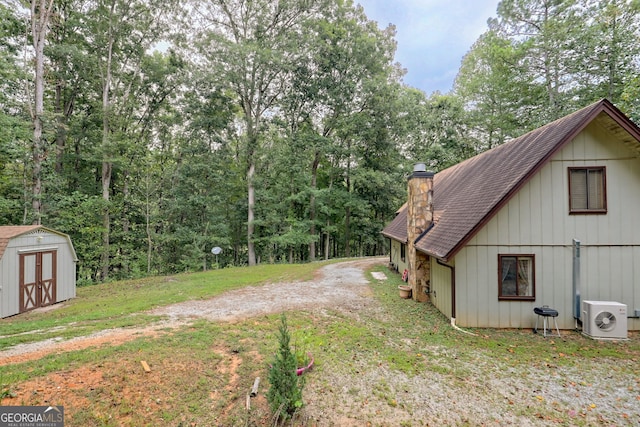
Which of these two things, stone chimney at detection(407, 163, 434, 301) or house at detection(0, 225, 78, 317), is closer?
house at detection(0, 225, 78, 317)

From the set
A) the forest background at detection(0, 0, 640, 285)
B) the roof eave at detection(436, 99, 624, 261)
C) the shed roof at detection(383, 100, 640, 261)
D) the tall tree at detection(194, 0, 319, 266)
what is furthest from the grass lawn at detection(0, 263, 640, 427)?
the tall tree at detection(194, 0, 319, 266)

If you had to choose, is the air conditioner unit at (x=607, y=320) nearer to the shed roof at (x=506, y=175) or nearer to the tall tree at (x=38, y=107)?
the shed roof at (x=506, y=175)

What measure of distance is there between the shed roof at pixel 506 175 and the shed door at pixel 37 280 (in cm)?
1340

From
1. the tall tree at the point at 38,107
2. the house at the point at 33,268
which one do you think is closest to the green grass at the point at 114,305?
the house at the point at 33,268

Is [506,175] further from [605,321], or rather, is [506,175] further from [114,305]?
[114,305]

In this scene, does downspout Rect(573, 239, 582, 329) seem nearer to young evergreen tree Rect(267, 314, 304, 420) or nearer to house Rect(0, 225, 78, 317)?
young evergreen tree Rect(267, 314, 304, 420)

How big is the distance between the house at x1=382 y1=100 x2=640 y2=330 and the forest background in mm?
9001

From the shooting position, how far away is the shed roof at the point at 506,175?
6500 mm

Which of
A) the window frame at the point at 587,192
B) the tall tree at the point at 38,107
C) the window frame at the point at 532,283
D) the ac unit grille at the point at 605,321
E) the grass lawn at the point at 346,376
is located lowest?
the grass lawn at the point at 346,376

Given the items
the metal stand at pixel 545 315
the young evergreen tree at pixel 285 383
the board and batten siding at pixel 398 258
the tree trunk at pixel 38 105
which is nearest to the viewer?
the young evergreen tree at pixel 285 383

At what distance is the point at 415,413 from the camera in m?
3.98

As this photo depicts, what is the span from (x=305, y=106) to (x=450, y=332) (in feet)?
68.1

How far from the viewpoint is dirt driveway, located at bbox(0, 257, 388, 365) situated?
221 inches

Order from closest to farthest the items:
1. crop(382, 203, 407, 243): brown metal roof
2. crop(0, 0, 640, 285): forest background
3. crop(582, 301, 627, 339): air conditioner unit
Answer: crop(582, 301, 627, 339): air conditioner unit
crop(382, 203, 407, 243): brown metal roof
crop(0, 0, 640, 285): forest background
